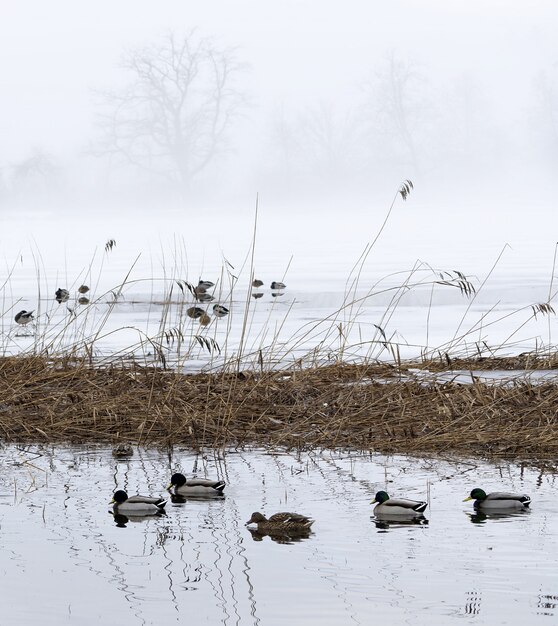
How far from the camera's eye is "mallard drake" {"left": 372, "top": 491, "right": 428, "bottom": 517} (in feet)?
18.2

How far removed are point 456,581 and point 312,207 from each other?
256 feet

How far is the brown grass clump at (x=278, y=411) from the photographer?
7.66 meters

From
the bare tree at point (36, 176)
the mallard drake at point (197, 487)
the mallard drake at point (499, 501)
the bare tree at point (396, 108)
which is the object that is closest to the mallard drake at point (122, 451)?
the mallard drake at point (197, 487)

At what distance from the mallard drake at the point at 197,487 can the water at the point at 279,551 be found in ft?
0.32

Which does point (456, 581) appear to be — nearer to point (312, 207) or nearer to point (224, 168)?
point (312, 207)

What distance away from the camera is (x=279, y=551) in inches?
200

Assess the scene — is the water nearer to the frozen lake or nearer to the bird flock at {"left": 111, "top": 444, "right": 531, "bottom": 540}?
the bird flock at {"left": 111, "top": 444, "right": 531, "bottom": 540}

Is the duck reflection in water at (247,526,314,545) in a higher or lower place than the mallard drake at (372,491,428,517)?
lower

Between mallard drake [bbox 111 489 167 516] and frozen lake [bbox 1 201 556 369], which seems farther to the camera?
frozen lake [bbox 1 201 556 369]

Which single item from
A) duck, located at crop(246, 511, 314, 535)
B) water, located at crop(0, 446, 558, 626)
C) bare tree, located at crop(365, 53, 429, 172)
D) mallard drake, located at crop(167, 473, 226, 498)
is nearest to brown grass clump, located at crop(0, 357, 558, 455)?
water, located at crop(0, 446, 558, 626)

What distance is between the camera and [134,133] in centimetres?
10600

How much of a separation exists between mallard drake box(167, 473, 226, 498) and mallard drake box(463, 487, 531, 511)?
1.28 meters

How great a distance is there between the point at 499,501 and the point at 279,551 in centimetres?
118

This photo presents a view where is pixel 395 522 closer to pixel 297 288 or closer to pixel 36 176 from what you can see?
pixel 297 288
